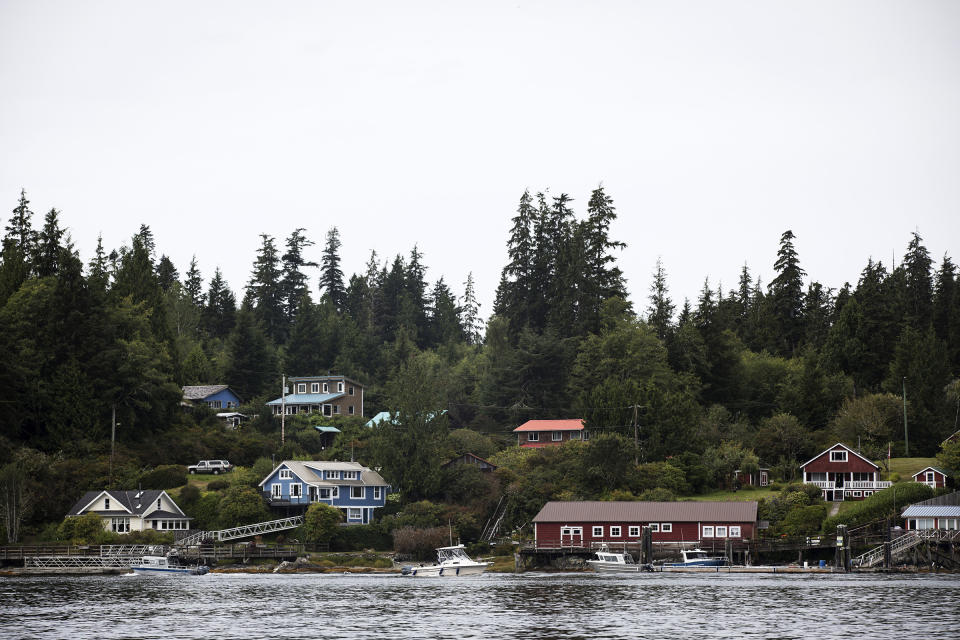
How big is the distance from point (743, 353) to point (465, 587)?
2824 inches

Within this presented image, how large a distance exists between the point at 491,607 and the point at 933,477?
4899 cm

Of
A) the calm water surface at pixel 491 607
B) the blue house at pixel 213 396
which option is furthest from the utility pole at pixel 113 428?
the blue house at pixel 213 396

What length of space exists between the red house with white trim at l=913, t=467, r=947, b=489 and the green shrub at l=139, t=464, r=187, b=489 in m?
66.4

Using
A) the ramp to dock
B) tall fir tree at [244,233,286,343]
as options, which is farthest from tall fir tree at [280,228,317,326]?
the ramp to dock

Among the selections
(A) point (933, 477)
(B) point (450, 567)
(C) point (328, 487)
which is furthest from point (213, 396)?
(A) point (933, 477)

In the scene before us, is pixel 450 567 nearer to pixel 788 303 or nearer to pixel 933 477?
pixel 933 477

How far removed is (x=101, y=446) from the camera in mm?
103438

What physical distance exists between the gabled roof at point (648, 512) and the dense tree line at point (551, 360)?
24.3 ft

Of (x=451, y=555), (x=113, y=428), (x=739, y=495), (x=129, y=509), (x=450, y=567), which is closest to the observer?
(x=450, y=567)

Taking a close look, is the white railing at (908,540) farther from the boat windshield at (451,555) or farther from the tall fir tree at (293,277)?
the tall fir tree at (293,277)

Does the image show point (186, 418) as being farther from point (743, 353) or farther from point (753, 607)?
point (753, 607)

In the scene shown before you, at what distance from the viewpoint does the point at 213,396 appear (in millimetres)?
138500

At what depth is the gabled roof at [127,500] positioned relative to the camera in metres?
93.3

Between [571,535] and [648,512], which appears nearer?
[648,512]
